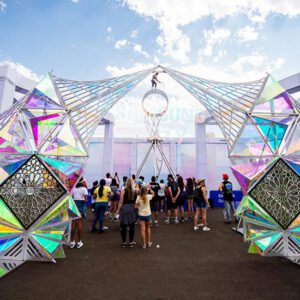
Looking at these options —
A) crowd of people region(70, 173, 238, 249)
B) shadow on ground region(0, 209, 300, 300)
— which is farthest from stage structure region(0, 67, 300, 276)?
crowd of people region(70, 173, 238, 249)

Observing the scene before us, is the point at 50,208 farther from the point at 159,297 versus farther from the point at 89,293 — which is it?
the point at 159,297

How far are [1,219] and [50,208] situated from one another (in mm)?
923

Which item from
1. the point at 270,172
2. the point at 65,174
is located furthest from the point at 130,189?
the point at 270,172

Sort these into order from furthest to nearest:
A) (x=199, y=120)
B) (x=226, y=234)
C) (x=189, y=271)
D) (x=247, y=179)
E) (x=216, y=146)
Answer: (x=216, y=146), (x=199, y=120), (x=226, y=234), (x=247, y=179), (x=189, y=271)

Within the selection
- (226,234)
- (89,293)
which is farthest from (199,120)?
(89,293)

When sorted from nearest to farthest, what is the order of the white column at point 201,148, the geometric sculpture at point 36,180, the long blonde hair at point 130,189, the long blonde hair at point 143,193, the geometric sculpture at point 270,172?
the geometric sculpture at point 36,180 → the geometric sculpture at point 270,172 → the long blonde hair at point 143,193 → the long blonde hair at point 130,189 → the white column at point 201,148

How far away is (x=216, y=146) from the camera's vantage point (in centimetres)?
2166

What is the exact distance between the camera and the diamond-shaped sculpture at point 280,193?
14.5ft

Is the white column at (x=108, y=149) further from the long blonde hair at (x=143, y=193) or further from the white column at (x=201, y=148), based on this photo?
the long blonde hair at (x=143, y=193)

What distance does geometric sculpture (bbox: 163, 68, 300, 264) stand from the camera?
4.42 m

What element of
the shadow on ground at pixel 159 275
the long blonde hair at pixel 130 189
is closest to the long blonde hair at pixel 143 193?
the long blonde hair at pixel 130 189

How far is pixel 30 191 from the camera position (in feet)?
15.0

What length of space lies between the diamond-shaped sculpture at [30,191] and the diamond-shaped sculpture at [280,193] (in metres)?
4.40

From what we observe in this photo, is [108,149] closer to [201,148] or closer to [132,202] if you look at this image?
[201,148]
